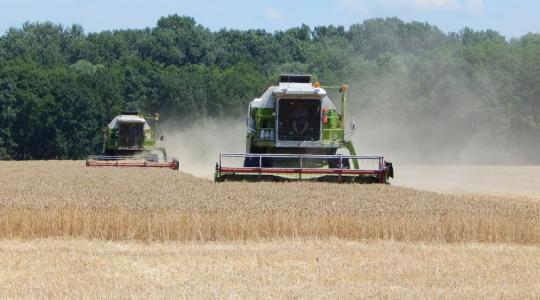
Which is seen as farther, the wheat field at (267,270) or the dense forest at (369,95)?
the dense forest at (369,95)

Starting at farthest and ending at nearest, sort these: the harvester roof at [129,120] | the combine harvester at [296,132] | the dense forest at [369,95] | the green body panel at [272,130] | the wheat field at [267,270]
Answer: the dense forest at [369,95]
the harvester roof at [129,120]
the green body panel at [272,130]
the combine harvester at [296,132]
the wheat field at [267,270]

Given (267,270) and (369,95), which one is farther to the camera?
(369,95)

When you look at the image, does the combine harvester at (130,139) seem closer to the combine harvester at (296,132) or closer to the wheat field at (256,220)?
the combine harvester at (296,132)

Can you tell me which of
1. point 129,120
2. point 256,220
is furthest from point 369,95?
point 256,220

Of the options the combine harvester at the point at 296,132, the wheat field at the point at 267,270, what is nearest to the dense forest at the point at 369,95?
the combine harvester at the point at 296,132

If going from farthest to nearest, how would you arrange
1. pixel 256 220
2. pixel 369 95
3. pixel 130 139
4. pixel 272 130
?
pixel 369 95 → pixel 130 139 → pixel 272 130 → pixel 256 220

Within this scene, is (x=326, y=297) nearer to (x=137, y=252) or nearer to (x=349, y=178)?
(x=137, y=252)

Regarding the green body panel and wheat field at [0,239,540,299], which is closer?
wheat field at [0,239,540,299]

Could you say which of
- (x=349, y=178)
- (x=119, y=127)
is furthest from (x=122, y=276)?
(x=119, y=127)

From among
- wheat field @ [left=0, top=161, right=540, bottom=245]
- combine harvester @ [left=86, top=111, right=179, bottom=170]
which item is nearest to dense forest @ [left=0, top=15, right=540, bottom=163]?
combine harvester @ [left=86, top=111, right=179, bottom=170]

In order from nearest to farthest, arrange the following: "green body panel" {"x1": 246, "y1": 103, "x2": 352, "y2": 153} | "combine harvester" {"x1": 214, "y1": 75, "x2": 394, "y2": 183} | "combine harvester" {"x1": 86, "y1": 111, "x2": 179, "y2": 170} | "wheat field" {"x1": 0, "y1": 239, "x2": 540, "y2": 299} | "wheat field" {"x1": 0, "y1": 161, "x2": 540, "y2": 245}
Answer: "wheat field" {"x1": 0, "y1": 239, "x2": 540, "y2": 299}, "wheat field" {"x1": 0, "y1": 161, "x2": 540, "y2": 245}, "combine harvester" {"x1": 214, "y1": 75, "x2": 394, "y2": 183}, "green body panel" {"x1": 246, "y1": 103, "x2": 352, "y2": 153}, "combine harvester" {"x1": 86, "y1": 111, "x2": 179, "y2": 170}

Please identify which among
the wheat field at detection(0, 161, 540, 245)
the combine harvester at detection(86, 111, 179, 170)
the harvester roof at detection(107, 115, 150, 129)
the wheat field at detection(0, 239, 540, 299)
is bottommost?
the wheat field at detection(0, 239, 540, 299)

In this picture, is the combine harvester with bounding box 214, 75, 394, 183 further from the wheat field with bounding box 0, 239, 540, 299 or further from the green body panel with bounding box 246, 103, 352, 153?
the wheat field with bounding box 0, 239, 540, 299

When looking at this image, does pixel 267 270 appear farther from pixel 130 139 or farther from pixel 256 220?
pixel 130 139
